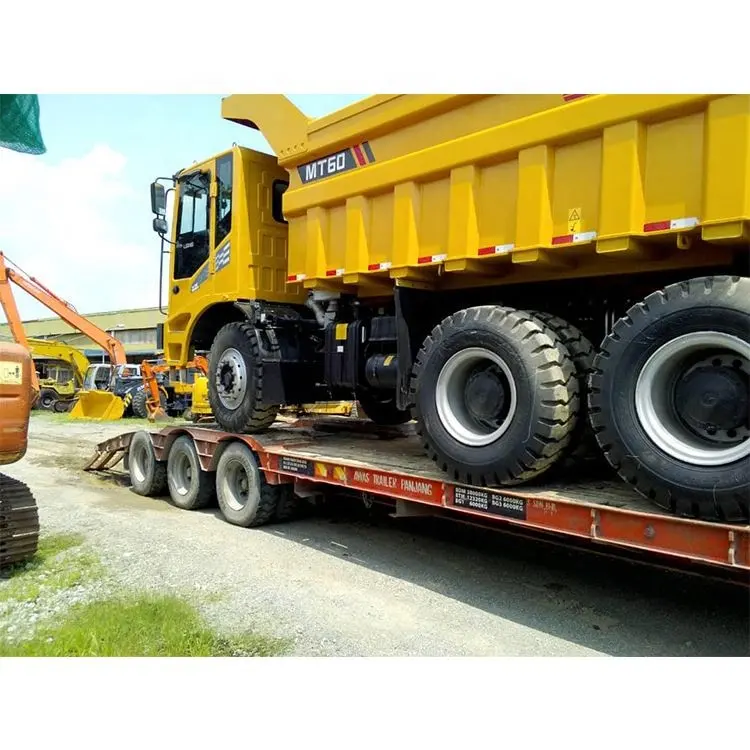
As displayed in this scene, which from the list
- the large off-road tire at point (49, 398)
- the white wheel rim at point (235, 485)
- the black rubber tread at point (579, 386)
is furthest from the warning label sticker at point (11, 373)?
the large off-road tire at point (49, 398)

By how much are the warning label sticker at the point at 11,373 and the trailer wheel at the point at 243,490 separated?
233 centimetres

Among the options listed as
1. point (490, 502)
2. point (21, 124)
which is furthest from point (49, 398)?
point (490, 502)

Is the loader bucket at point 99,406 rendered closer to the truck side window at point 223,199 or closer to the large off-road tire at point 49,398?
the large off-road tire at point 49,398

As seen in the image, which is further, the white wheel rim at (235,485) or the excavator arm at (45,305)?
the excavator arm at (45,305)

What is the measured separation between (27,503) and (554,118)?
5.05 m

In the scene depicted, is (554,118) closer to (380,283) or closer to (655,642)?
(380,283)

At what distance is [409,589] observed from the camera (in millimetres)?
4859

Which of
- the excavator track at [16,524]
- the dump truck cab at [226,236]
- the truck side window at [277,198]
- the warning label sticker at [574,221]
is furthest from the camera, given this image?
the truck side window at [277,198]

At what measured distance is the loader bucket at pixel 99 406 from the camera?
20.3m

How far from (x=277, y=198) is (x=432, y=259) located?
302 cm

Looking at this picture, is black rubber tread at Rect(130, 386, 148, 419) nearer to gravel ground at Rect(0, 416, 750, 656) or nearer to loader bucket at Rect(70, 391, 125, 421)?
loader bucket at Rect(70, 391, 125, 421)

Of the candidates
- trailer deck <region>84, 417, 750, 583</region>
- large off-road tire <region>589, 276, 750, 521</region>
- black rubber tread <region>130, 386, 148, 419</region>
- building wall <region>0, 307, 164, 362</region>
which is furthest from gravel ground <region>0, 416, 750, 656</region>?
building wall <region>0, 307, 164, 362</region>

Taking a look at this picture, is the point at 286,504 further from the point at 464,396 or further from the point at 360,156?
the point at 360,156

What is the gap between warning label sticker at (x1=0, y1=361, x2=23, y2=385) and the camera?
4840 millimetres
